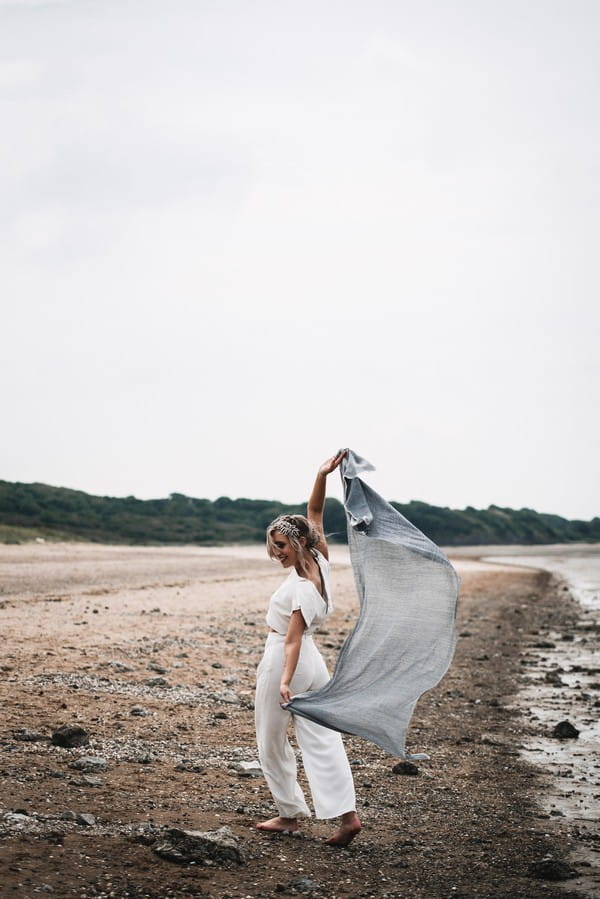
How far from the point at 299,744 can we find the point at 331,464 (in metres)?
2.03

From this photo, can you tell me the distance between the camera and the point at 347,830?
587cm

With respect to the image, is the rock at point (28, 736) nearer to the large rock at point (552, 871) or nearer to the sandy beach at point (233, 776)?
the sandy beach at point (233, 776)

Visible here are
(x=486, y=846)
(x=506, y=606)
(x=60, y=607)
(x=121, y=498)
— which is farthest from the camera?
(x=121, y=498)

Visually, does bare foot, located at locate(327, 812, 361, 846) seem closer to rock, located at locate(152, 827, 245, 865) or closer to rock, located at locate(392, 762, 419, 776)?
rock, located at locate(152, 827, 245, 865)

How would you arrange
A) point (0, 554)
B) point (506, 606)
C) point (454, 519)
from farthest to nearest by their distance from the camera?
point (454, 519), point (0, 554), point (506, 606)

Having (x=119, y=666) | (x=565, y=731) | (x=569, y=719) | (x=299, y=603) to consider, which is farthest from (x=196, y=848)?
(x=569, y=719)

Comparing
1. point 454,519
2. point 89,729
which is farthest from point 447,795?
point 454,519

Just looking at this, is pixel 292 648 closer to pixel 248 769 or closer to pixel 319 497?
pixel 319 497

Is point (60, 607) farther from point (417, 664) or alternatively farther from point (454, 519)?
point (454, 519)

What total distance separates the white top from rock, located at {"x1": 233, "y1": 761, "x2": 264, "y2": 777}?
6.84ft

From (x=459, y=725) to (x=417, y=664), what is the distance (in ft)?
14.6

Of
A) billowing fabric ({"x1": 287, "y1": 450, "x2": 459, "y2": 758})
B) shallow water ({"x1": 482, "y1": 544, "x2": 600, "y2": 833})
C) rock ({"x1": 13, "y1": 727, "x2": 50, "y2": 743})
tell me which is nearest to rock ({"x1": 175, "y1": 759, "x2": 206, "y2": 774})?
rock ({"x1": 13, "y1": 727, "x2": 50, "y2": 743})

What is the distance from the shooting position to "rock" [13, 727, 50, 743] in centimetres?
757

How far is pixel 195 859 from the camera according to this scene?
211 inches
